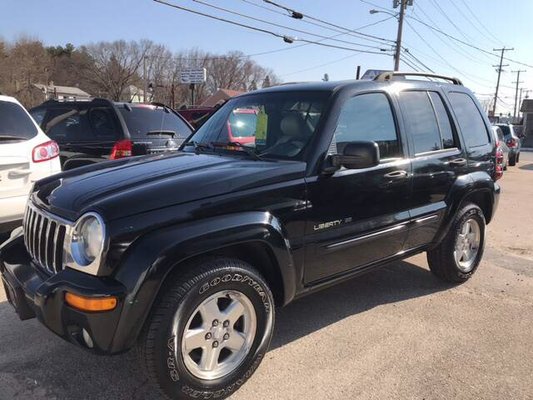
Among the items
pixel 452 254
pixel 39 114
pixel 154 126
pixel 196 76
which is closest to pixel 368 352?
pixel 452 254

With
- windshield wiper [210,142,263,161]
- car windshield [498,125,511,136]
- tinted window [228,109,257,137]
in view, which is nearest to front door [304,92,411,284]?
windshield wiper [210,142,263,161]

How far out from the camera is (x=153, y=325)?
256 cm

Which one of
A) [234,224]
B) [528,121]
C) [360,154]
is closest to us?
[234,224]

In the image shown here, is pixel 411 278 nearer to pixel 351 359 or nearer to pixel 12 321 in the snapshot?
pixel 351 359

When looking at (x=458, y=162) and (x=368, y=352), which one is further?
(x=458, y=162)

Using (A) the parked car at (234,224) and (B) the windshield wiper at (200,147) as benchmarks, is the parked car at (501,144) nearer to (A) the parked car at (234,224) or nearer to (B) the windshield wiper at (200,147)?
(A) the parked car at (234,224)

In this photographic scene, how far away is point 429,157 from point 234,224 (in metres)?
2.14

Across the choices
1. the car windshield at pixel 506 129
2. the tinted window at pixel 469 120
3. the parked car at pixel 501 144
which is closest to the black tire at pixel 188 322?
the tinted window at pixel 469 120

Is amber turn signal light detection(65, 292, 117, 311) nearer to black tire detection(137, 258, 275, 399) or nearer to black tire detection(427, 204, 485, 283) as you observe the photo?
black tire detection(137, 258, 275, 399)

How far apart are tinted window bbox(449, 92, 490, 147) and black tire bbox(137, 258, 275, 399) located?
9.15ft

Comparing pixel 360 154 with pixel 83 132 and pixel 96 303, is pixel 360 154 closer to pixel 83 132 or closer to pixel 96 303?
pixel 96 303

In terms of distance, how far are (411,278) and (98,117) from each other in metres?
4.87

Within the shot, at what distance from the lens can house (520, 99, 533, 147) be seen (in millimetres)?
55941

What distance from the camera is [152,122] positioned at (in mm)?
7375
